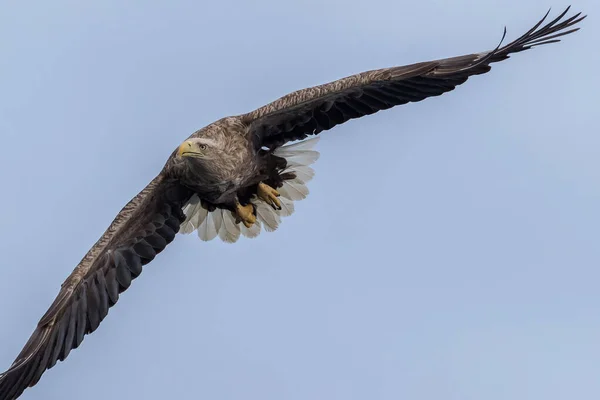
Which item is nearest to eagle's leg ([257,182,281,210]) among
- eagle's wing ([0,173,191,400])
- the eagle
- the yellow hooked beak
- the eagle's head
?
the eagle

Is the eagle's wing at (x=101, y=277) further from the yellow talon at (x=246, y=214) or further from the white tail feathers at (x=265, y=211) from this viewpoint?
the white tail feathers at (x=265, y=211)

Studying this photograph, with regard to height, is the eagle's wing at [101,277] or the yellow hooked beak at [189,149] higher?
the yellow hooked beak at [189,149]

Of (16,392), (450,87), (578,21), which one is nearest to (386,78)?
(450,87)

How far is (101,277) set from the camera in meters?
15.2

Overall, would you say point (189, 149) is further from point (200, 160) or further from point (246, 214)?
point (246, 214)

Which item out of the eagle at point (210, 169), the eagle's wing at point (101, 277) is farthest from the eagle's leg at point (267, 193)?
the eagle's wing at point (101, 277)

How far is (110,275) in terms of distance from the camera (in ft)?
49.9

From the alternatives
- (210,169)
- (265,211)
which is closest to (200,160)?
(210,169)

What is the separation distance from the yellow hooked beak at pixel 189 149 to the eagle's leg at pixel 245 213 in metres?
1.23

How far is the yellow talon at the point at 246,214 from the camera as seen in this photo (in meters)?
16.1

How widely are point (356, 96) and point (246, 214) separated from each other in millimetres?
1540

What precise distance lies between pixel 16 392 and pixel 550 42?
4.92 metres

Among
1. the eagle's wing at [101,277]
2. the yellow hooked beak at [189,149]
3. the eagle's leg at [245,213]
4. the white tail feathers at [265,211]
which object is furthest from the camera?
the white tail feathers at [265,211]

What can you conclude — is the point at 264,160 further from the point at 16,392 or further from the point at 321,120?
the point at 16,392
